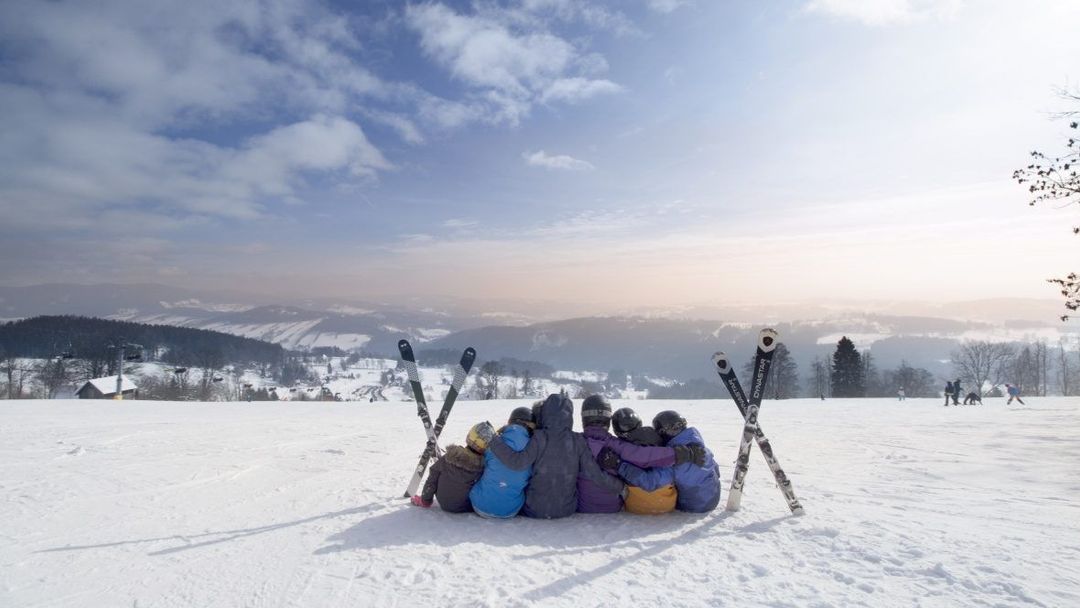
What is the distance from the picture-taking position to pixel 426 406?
7.92m

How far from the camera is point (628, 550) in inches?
213

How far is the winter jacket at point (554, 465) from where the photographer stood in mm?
6488

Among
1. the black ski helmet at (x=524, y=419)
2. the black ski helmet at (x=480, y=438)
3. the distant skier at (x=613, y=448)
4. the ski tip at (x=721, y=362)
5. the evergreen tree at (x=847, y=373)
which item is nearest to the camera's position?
the distant skier at (x=613, y=448)

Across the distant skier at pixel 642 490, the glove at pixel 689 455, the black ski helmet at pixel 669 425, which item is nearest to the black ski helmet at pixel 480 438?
the distant skier at pixel 642 490

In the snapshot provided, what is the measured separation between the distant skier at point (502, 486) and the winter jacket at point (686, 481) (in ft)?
4.24

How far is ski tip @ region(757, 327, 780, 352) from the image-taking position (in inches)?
266

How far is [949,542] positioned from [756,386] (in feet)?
8.07

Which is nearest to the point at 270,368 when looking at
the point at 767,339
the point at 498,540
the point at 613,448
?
the point at 613,448

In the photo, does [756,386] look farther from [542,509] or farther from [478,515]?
[478,515]

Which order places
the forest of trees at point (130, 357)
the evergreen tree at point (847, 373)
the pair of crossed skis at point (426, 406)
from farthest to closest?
the forest of trees at point (130, 357), the evergreen tree at point (847, 373), the pair of crossed skis at point (426, 406)

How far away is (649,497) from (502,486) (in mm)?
1850

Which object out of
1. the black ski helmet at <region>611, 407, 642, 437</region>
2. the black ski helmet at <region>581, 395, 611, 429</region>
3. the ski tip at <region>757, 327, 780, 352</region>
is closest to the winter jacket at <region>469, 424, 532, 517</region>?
the black ski helmet at <region>581, 395, 611, 429</region>

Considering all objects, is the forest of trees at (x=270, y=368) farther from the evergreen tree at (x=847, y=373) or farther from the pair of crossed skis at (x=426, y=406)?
the pair of crossed skis at (x=426, y=406)

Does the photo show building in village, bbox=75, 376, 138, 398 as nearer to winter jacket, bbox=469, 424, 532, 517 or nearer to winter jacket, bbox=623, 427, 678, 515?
winter jacket, bbox=469, 424, 532, 517
